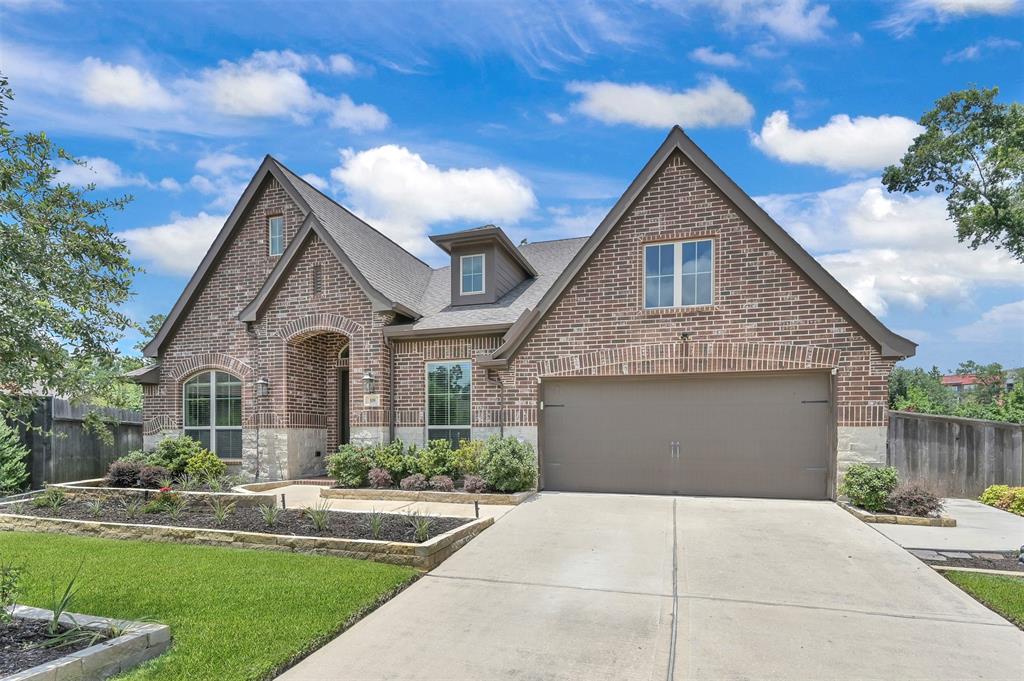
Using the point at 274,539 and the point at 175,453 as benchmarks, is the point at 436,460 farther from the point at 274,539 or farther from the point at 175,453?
the point at 175,453

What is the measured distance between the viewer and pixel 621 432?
1095 cm

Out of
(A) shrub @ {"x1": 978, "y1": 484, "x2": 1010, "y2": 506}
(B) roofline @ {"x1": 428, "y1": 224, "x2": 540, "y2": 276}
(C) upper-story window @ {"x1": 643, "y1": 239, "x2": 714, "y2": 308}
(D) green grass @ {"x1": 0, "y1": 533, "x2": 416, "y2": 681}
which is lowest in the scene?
(A) shrub @ {"x1": 978, "y1": 484, "x2": 1010, "y2": 506}

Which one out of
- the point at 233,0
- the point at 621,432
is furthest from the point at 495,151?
the point at 621,432

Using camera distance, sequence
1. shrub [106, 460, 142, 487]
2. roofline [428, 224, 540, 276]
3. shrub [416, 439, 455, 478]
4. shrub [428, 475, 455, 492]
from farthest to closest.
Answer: roofline [428, 224, 540, 276]
shrub [106, 460, 142, 487]
shrub [416, 439, 455, 478]
shrub [428, 475, 455, 492]

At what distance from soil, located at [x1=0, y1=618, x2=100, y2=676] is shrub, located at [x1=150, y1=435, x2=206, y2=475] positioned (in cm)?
909

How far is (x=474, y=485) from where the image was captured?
33.7 ft

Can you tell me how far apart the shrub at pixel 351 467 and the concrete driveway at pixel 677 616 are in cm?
455

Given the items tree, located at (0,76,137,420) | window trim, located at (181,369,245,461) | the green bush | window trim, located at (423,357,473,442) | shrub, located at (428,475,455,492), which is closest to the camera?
tree, located at (0,76,137,420)

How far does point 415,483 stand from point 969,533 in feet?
28.9

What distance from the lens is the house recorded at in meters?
10.1

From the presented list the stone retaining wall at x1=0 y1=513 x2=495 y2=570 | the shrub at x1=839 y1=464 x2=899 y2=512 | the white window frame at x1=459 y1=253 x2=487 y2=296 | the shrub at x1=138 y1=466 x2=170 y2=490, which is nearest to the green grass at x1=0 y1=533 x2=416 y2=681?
the stone retaining wall at x1=0 y1=513 x2=495 y2=570

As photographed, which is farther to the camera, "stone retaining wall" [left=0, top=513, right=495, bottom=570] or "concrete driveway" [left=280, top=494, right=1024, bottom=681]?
"stone retaining wall" [left=0, top=513, right=495, bottom=570]

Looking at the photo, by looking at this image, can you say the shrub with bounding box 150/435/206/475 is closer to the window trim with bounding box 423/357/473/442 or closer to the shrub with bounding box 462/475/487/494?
the window trim with bounding box 423/357/473/442

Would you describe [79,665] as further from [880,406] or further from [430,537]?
[880,406]
